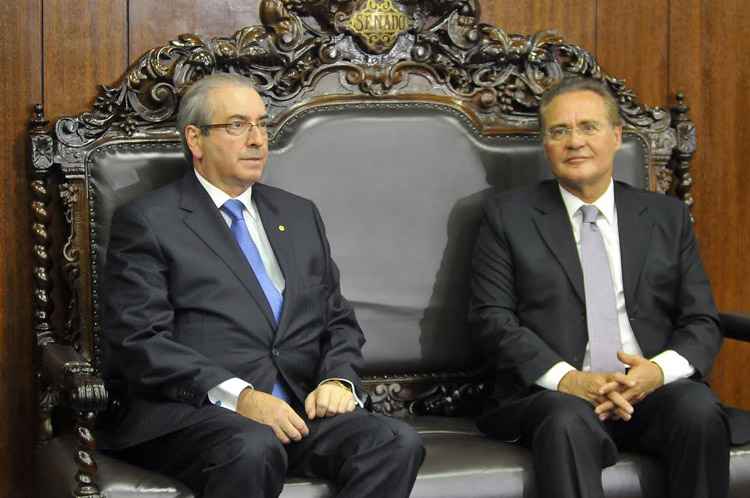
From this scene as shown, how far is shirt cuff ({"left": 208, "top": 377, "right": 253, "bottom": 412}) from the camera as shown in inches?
121

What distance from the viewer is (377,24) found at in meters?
3.73

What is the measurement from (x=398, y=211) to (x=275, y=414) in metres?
0.90

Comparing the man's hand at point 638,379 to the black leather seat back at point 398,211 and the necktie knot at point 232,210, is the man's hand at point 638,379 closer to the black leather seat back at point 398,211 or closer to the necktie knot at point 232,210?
the black leather seat back at point 398,211

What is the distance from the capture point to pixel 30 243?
3629 mm

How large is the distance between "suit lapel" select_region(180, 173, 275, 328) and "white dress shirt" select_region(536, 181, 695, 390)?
2.49 feet

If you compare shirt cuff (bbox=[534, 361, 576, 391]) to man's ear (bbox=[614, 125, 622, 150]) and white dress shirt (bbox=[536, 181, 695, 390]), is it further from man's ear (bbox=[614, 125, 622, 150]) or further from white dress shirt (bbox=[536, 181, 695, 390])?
man's ear (bbox=[614, 125, 622, 150])

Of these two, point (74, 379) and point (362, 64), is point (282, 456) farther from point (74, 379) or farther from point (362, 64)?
point (362, 64)

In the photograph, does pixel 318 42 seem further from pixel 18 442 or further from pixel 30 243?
pixel 18 442

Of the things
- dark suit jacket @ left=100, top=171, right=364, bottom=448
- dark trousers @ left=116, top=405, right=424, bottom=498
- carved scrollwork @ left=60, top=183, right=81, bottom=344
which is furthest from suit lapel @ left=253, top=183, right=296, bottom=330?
carved scrollwork @ left=60, top=183, right=81, bottom=344

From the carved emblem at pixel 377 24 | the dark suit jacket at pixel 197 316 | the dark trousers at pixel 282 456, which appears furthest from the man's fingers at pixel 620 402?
the carved emblem at pixel 377 24

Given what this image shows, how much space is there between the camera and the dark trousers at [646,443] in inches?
121

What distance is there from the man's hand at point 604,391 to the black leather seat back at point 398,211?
19.3 inches

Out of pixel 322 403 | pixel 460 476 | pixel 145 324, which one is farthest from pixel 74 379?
pixel 460 476

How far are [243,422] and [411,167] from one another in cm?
107
